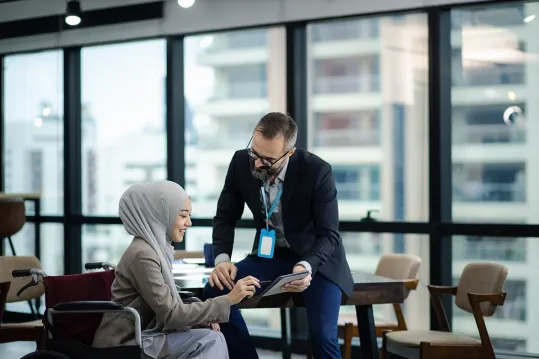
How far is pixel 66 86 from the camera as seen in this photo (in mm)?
8148

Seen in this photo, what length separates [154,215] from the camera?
3.31 m

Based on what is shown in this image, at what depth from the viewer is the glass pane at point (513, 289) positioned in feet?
19.1

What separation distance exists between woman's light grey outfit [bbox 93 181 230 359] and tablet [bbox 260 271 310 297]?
0.21 m

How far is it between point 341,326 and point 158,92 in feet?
11.5

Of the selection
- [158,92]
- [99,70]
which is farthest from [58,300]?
[99,70]

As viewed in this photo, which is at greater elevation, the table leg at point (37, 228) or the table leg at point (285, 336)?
the table leg at point (37, 228)

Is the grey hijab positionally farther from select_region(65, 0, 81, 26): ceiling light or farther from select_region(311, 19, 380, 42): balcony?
select_region(65, 0, 81, 26): ceiling light

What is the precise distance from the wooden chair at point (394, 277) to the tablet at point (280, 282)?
150 centimetres

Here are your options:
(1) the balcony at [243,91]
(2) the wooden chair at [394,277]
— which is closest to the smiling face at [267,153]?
(2) the wooden chair at [394,277]

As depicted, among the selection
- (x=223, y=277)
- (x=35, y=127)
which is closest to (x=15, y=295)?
(x=223, y=277)

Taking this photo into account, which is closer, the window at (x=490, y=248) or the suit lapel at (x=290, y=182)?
the suit lapel at (x=290, y=182)

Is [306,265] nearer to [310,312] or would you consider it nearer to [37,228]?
[310,312]

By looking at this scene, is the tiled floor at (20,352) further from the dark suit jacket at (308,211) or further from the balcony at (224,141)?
the dark suit jacket at (308,211)

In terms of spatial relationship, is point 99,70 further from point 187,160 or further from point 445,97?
point 445,97
